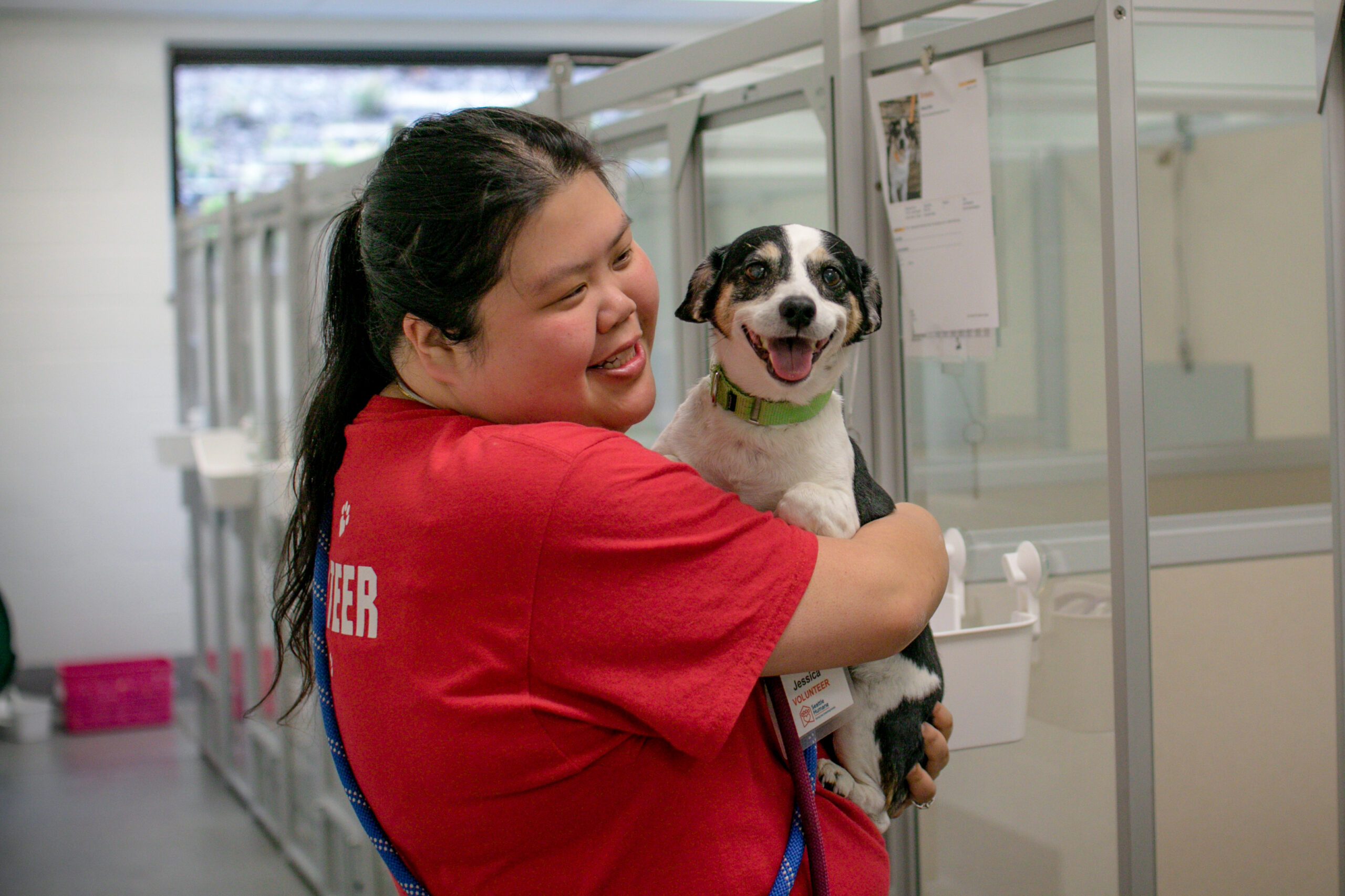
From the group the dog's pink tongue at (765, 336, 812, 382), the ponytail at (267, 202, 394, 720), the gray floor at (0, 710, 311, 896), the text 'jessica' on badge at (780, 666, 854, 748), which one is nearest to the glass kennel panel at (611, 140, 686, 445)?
the dog's pink tongue at (765, 336, 812, 382)

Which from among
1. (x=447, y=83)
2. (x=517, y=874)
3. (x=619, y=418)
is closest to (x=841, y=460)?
(x=619, y=418)

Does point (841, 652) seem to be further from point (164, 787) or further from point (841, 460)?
point (164, 787)

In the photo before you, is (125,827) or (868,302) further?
(125,827)

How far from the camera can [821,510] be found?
1.21m

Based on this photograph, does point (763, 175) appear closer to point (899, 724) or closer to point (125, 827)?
point (899, 724)

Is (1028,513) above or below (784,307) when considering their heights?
below

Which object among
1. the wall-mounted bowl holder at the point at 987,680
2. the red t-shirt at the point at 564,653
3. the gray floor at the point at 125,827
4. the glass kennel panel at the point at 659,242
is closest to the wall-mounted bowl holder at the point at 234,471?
the gray floor at the point at 125,827

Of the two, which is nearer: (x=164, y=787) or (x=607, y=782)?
(x=607, y=782)

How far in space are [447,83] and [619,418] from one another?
553 cm

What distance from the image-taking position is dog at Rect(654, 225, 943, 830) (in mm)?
1237

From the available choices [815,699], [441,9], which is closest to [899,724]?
[815,699]

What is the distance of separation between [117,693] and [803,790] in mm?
4880

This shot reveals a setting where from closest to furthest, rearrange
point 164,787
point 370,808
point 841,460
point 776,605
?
point 776,605, point 370,808, point 841,460, point 164,787

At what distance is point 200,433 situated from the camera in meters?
3.96
